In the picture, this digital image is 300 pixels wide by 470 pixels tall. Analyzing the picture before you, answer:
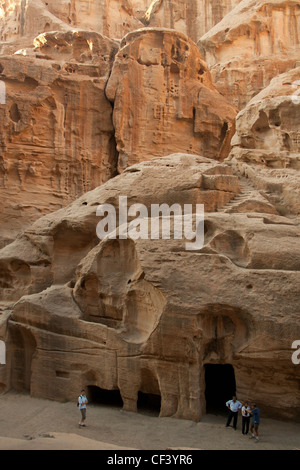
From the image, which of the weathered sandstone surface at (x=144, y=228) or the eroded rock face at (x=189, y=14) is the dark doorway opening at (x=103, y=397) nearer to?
the weathered sandstone surface at (x=144, y=228)

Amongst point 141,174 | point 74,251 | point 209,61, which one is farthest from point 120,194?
point 209,61

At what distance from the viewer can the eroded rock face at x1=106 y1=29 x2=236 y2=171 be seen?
19469mm

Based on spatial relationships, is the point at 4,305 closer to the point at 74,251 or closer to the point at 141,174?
the point at 74,251

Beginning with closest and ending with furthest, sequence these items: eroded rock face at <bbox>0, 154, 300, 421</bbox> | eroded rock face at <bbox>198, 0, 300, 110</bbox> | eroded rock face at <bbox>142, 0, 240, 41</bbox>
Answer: eroded rock face at <bbox>0, 154, 300, 421</bbox> < eroded rock face at <bbox>198, 0, 300, 110</bbox> < eroded rock face at <bbox>142, 0, 240, 41</bbox>

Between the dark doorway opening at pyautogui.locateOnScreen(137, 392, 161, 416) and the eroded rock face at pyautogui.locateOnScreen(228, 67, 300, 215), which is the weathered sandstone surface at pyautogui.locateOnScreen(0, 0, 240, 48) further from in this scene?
the dark doorway opening at pyautogui.locateOnScreen(137, 392, 161, 416)

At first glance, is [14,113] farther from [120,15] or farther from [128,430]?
[120,15]

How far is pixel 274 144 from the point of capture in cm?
1316

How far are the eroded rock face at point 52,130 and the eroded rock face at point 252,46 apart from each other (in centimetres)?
733

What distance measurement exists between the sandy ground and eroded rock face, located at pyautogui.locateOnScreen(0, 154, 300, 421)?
339 mm

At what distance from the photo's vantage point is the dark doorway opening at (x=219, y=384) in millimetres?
9812

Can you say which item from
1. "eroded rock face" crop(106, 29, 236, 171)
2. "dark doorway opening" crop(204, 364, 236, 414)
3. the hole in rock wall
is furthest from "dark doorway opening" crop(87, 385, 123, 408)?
the hole in rock wall

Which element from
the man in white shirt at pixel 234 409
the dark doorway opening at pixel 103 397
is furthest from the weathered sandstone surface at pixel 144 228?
the man in white shirt at pixel 234 409
